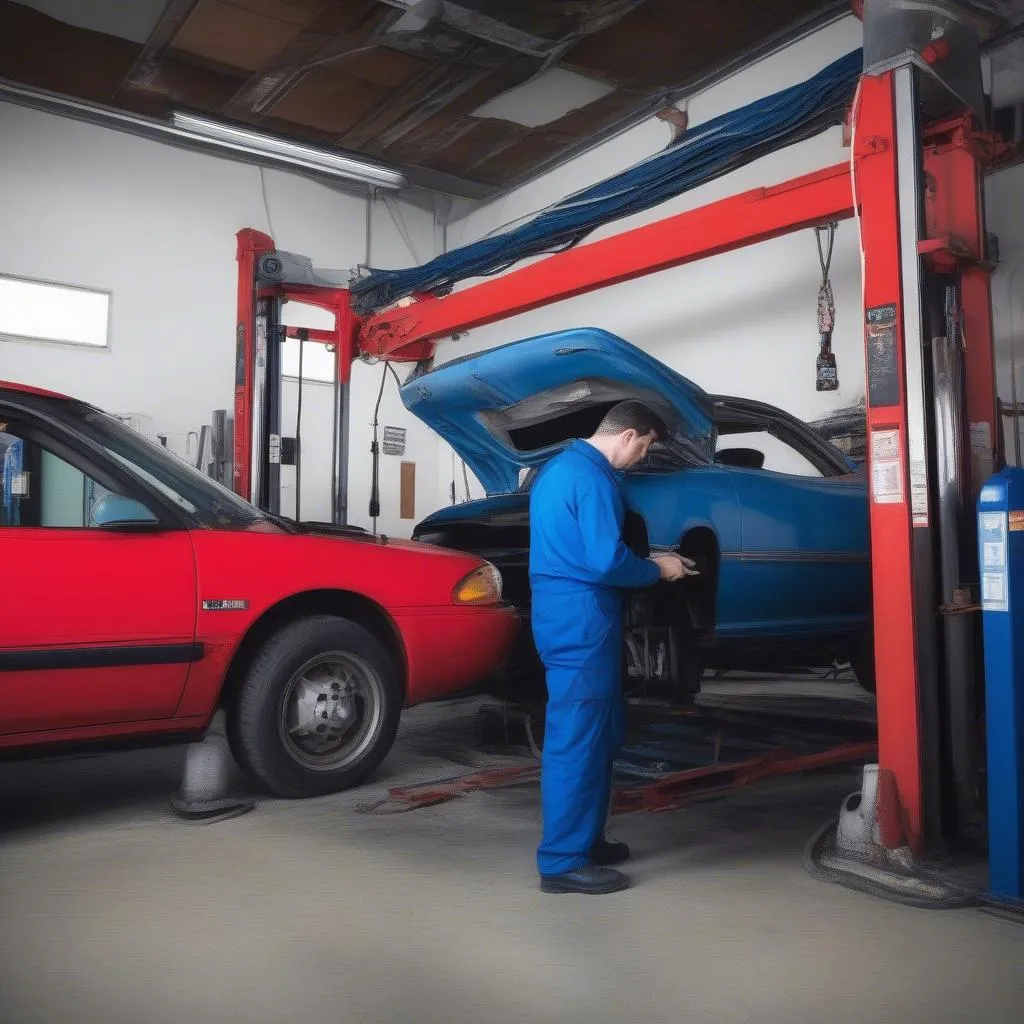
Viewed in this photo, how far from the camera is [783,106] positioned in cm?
415

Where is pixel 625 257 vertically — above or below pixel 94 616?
above

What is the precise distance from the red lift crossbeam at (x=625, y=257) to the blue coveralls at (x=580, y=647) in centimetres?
189

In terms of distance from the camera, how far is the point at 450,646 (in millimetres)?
4117

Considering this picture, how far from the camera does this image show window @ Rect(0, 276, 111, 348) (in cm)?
922

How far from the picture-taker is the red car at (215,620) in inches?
129

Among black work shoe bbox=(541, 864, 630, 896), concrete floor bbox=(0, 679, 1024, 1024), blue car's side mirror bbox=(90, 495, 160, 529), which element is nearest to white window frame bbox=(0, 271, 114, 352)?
concrete floor bbox=(0, 679, 1024, 1024)

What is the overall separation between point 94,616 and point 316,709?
3.04ft

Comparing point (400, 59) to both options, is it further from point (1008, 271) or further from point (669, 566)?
point (669, 566)

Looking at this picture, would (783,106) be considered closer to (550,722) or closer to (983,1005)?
(550,722)

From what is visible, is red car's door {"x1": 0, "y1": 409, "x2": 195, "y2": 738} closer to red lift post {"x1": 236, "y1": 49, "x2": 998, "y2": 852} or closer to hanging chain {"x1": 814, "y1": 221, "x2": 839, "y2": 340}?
red lift post {"x1": 236, "y1": 49, "x2": 998, "y2": 852}

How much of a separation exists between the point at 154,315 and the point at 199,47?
2.66 meters

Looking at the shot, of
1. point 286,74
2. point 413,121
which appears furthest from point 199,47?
point 413,121

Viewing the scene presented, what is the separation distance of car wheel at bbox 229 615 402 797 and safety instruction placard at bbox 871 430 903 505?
6.55 feet

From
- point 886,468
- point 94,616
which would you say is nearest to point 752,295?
point 886,468
